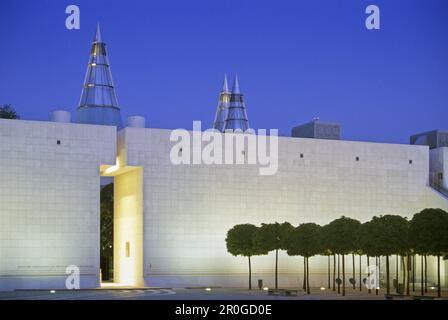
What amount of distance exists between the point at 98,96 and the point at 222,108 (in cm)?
2264

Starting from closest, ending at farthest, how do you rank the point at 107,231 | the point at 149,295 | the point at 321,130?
1. the point at 149,295
2. the point at 321,130
3. the point at 107,231

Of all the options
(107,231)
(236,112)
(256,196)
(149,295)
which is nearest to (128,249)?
(256,196)

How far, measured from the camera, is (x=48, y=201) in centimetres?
4447

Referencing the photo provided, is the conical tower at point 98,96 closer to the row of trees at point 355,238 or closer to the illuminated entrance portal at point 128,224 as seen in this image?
the illuminated entrance portal at point 128,224

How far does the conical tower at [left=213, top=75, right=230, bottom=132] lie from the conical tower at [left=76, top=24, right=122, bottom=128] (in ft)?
62.7

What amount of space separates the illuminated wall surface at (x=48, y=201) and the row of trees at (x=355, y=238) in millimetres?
Answer: 8894

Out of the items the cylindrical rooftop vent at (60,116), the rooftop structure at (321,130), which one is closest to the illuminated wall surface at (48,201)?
the cylindrical rooftop vent at (60,116)

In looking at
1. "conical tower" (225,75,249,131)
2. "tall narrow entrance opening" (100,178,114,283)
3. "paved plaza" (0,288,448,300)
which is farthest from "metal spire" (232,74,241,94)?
"paved plaza" (0,288,448,300)

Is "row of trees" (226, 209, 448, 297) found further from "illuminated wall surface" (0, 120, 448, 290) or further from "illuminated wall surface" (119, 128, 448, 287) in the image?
"illuminated wall surface" (0, 120, 448, 290)

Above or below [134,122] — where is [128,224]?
below

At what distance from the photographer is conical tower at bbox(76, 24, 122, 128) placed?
65.9 metres

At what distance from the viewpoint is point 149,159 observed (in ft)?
156

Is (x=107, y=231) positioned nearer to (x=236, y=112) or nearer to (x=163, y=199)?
(x=163, y=199)

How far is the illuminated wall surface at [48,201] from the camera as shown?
143 feet
